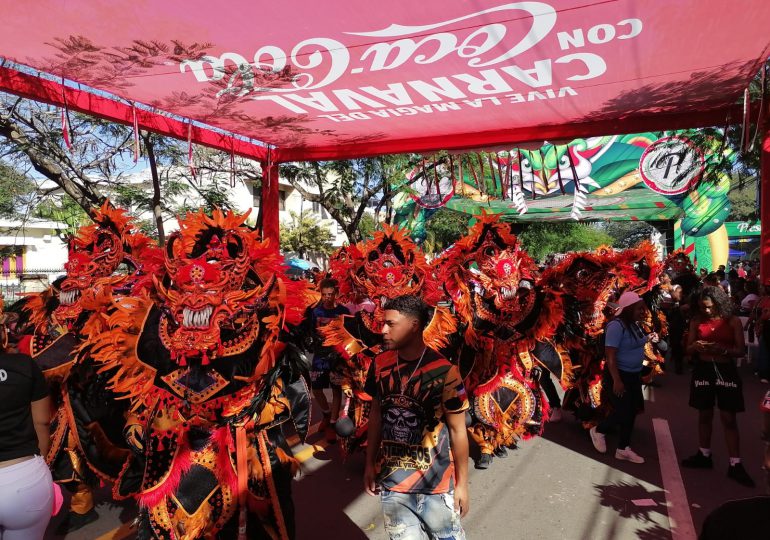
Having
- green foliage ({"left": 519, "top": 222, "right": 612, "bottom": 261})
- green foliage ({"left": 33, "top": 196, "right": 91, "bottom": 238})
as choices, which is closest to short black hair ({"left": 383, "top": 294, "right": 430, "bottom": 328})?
green foliage ({"left": 33, "top": 196, "right": 91, "bottom": 238})

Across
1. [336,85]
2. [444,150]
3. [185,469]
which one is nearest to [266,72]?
[336,85]

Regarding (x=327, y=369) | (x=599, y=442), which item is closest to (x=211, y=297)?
(x=327, y=369)

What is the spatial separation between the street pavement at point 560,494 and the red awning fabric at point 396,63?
3767 mm

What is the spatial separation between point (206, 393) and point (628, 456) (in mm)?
4157

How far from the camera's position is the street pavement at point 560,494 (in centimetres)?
390

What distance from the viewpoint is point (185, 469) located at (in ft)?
9.42

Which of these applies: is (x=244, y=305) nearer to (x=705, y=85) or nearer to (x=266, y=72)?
(x=266, y=72)

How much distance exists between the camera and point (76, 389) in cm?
418

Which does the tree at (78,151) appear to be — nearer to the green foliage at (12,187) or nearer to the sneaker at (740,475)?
the green foliage at (12,187)

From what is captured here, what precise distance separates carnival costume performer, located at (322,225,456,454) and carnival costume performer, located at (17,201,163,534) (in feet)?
6.13

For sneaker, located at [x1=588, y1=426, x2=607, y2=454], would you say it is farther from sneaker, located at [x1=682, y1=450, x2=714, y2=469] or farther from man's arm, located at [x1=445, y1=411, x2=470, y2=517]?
man's arm, located at [x1=445, y1=411, x2=470, y2=517]

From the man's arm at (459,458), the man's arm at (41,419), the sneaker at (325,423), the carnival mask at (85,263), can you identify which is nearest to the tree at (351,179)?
the sneaker at (325,423)

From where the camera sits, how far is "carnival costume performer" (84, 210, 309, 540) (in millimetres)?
2877

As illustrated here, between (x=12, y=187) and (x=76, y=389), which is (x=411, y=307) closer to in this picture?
(x=76, y=389)
